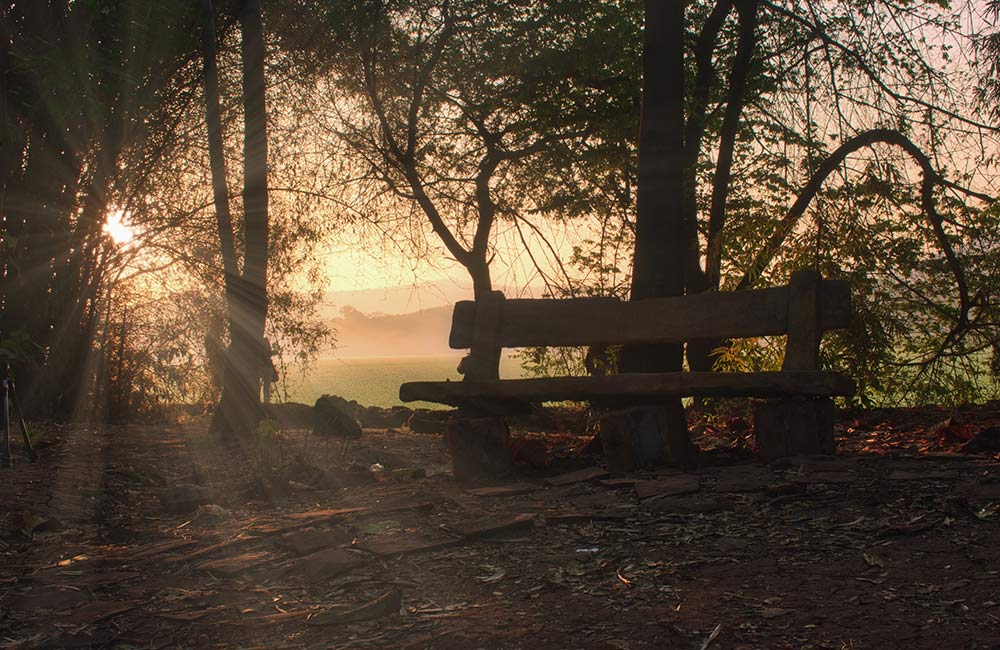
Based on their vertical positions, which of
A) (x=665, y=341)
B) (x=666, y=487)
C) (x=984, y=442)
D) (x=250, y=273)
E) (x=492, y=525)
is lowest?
(x=492, y=525)

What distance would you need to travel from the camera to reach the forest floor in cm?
302

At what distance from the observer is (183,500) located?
5914mm

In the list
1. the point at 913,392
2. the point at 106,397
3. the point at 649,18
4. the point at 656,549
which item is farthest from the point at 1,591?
the point at 106,397

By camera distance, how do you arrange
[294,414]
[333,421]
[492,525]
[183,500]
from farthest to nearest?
[294,414] → [333,421] → [183,500] → [492,525]

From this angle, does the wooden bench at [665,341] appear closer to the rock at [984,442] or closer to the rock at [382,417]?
the rock at [984,442]

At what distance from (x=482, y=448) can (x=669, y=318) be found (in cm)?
169

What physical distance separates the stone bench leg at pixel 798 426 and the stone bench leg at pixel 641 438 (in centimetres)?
61

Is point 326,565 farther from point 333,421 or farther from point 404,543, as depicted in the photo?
point 333,421

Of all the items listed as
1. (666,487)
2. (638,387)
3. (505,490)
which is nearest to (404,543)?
(505,490)

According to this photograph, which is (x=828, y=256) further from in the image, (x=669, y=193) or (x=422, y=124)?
(x=422, y=124)

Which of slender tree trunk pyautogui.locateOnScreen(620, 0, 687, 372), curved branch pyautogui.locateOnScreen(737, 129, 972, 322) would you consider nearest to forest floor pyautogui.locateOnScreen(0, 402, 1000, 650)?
slender tree trunk pyautogui.locateOnScreen(620, 0, 687, 372)

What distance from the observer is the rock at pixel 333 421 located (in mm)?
10148

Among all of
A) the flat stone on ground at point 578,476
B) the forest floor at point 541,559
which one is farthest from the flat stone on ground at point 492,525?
the flat stone on ground at point 578,476

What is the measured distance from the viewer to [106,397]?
12.6 metres
